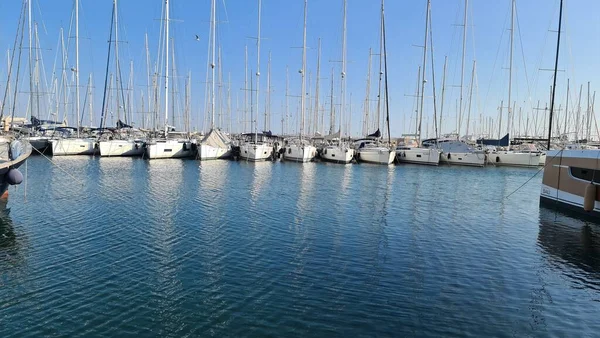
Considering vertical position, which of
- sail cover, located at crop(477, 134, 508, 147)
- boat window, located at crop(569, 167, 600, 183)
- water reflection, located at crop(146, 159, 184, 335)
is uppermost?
sail cover, located at crop(477, 134, 508, 147)

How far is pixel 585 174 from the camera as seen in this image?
26094 millimetres

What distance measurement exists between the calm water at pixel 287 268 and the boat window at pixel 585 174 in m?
2.75

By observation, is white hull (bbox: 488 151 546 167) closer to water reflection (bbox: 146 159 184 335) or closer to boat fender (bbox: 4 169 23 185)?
water reflection (bbox: 146 159 184 335)

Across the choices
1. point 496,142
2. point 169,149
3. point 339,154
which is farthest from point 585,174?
point 496,142

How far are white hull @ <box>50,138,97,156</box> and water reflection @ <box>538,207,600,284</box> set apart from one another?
2347 inches

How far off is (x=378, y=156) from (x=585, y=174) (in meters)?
42.1

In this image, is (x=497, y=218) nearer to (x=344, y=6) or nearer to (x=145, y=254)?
(x=145, y=254)

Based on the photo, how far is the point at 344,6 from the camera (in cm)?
6994

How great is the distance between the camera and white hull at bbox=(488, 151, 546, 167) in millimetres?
68812

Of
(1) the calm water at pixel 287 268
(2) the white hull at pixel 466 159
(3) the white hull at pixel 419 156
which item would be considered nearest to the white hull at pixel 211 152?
(3) the white hull at pixel 419 156

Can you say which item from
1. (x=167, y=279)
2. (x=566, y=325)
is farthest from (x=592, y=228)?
(x=167, y=279)

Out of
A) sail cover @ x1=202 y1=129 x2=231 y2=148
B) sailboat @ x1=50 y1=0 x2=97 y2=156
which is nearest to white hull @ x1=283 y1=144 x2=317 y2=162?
sail cover @ x1=202 y1=129 x2=231 y2=148

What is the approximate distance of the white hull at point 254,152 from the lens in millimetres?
66688

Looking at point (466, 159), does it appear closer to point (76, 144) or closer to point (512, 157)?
point (512, 157)
